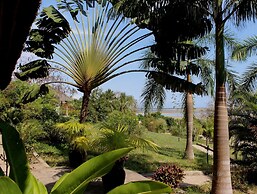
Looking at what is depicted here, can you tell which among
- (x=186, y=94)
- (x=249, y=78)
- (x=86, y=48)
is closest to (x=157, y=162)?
(x=186, y=94)

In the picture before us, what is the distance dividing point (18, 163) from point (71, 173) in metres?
0.41

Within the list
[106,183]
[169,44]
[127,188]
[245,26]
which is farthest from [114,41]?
[127,188]

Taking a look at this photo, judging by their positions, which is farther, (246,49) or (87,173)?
(246,49)

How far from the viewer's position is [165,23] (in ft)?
26.1

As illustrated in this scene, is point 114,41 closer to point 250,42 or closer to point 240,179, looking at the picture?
point 250,42

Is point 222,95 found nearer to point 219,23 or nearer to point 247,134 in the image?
point 219,23

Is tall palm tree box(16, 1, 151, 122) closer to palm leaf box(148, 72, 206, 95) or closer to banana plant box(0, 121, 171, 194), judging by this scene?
palm leaf box(148, 72, 206, 95)

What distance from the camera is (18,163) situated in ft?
6.98

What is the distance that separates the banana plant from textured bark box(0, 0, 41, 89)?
877mm

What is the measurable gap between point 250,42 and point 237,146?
4254mm

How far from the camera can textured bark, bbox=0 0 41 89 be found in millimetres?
2262

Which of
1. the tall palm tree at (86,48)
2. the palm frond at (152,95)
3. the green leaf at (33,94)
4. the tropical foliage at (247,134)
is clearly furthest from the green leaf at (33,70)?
the tropical foliage at (247,134)

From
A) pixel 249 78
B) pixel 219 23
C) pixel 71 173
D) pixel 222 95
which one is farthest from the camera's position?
pixel 249 78

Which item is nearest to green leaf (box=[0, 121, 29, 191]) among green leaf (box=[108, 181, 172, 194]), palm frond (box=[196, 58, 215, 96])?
green leaf (box=[108, 181, 172, 194])
